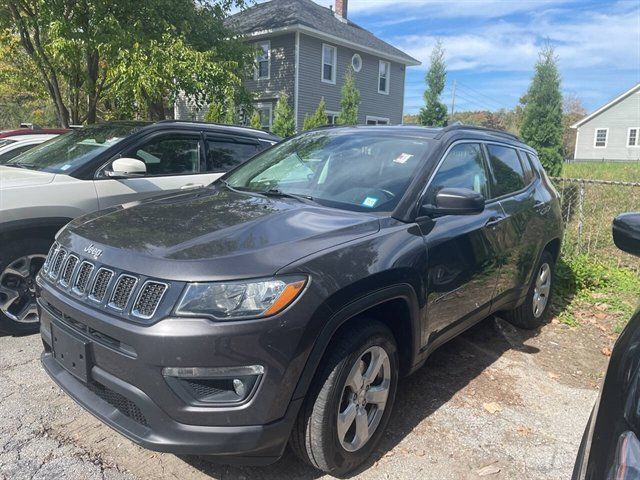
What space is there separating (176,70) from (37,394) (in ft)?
27.9

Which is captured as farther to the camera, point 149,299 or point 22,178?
point 22,178

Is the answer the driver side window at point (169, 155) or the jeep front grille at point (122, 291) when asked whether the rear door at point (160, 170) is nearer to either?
the driver side window at point (169, 155)

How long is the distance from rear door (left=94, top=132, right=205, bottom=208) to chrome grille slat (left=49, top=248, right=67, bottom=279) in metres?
1.63

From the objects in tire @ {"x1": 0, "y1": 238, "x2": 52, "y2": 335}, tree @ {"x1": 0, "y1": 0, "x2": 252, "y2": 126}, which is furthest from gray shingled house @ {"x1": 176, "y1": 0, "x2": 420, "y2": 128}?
tire @ {"x1": 0, "y1": 238, "x2": 52, "y2": 335}

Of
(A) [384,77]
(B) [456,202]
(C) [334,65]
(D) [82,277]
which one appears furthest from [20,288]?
(A) [384,77]

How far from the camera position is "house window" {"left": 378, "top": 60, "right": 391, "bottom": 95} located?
969 inches

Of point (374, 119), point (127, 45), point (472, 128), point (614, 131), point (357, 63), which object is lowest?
point (472, 128)

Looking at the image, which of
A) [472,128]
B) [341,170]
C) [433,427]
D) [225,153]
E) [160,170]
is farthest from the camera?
[225,153]

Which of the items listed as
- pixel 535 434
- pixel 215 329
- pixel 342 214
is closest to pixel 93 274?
pixel 215 329

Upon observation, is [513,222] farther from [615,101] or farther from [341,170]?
[615,101]

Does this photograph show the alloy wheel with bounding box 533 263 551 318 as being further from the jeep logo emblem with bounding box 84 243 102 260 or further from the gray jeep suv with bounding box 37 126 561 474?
the jeep logo emblem with bounding box 84 243 102 260

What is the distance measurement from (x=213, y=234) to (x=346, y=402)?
1.05 m

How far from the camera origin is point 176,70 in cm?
1046

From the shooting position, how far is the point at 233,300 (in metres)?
2.10
